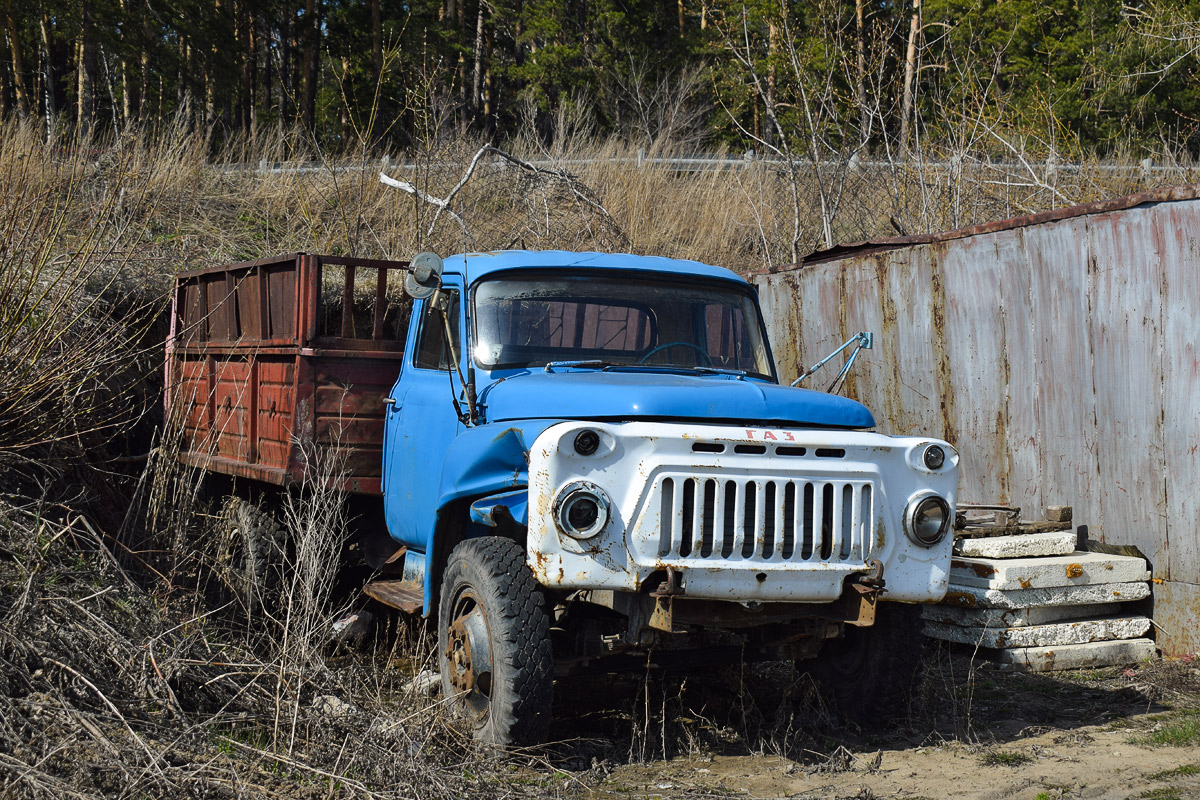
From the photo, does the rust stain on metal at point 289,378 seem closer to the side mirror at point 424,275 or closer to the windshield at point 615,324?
the side mirror at point 424,275

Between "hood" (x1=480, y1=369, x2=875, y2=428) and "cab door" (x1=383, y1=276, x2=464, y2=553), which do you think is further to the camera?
"cab door" (x1=383, y1=276, x2=464, y2=553)

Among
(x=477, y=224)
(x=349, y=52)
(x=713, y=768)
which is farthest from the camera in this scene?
(x=349, y=52)

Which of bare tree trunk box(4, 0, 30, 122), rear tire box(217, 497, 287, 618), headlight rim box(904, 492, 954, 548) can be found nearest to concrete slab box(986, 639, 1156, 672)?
headlight rim box(904, 492, 954, 548)

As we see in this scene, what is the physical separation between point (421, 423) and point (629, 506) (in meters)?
1.73

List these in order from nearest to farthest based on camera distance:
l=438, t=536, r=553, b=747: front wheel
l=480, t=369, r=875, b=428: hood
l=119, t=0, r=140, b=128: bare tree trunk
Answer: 1. l=438, t=536, r=553, b=747: front wheel
2. l=480, t=369, r=875, b=428: hood
3. l=119, t=0, r=140, b=128: bare tree trunk

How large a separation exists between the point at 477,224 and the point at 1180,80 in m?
18.5

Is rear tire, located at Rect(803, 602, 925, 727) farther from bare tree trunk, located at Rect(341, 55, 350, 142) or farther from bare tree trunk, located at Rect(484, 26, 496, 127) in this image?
bare tree trunk, located at Rect(484, 26, 496, 127)

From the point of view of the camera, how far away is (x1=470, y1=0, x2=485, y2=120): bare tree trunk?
26.8m

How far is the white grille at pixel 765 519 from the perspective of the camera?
3.79 meters

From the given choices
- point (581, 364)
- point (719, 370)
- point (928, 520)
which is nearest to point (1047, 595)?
point (928, 520)

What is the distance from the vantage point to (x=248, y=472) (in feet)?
20.7

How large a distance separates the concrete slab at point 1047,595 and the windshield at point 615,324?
169cm

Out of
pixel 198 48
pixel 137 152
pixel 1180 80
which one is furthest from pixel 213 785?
pixel 1180 80

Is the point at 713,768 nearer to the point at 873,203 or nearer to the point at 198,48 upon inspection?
the point at 873,203
